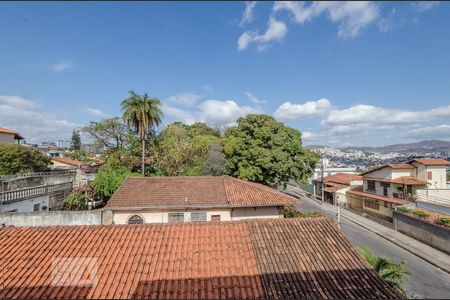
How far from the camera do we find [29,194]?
20641 mm

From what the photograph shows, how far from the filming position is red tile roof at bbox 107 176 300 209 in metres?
18.2

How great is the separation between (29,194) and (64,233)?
50.7 feet

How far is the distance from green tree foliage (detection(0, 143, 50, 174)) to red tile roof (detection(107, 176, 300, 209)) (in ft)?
63.7

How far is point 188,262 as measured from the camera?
734 centimetres

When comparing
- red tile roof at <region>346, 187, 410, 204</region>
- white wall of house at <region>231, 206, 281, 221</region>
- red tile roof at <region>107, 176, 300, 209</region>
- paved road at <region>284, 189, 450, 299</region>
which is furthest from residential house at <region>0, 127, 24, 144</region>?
red tile roof at <region>346, 187, 410, 204</region>

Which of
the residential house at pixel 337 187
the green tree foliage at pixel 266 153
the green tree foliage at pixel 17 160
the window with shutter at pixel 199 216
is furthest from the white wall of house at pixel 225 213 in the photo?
the residential house at pixel 337 187

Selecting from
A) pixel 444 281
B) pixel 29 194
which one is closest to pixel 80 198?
pixel 29 194

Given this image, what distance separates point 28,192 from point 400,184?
36.4 meters

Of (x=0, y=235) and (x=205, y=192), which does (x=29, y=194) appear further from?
(x=0, y=235)

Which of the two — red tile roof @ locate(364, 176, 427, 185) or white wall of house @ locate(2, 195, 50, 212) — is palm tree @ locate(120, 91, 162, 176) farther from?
red tile roof @ locate(364, 176, 427, 185)

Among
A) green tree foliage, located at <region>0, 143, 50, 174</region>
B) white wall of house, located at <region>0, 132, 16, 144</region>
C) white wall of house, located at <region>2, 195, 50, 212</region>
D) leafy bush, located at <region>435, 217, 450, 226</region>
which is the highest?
white wall of house, located at <region>0, 132, 16, 144</region>

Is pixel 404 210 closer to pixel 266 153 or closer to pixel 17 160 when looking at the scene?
pixel 266 153

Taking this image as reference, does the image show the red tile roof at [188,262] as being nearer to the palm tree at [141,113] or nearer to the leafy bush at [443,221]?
the leafy bush at [443,221]

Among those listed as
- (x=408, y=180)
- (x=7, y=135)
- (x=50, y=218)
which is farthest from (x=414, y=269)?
(x=7, y=135)
